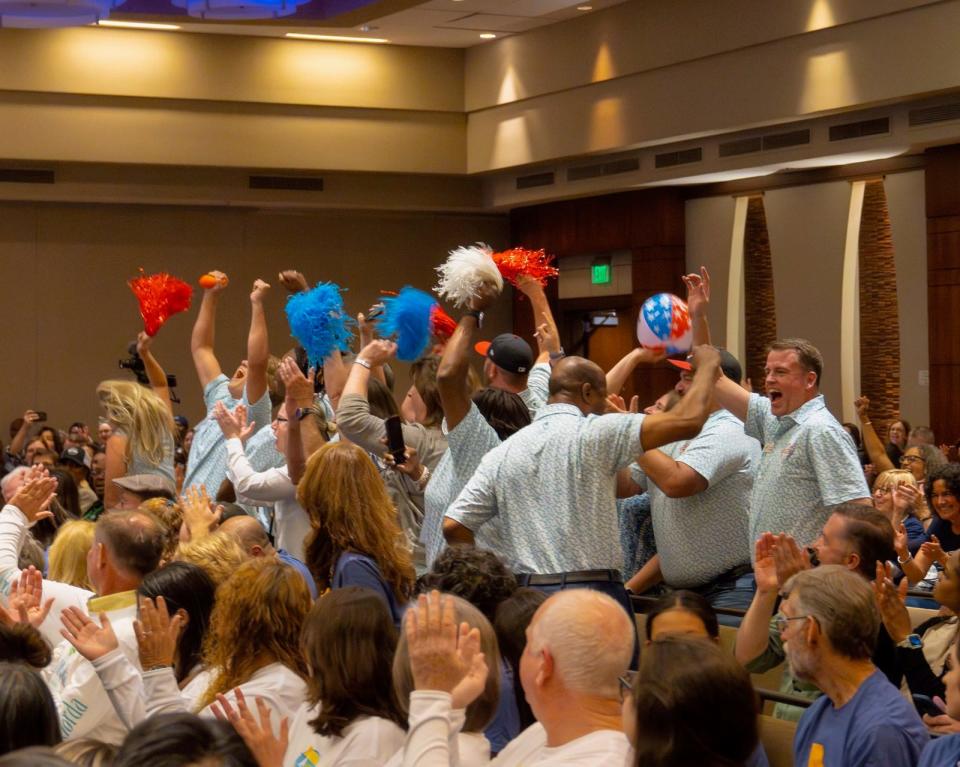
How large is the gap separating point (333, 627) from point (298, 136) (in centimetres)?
1040

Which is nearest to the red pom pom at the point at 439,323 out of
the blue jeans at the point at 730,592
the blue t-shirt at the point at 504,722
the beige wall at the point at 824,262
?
the blue jeans at the point at 730,592

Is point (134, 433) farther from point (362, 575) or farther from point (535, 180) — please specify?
point (535, 180)

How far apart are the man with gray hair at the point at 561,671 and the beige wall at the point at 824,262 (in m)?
8.64

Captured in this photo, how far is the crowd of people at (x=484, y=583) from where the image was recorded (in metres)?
2.26

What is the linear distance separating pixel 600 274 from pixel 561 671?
10.9 metres

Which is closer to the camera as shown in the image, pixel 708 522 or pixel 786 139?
pixel 708 522

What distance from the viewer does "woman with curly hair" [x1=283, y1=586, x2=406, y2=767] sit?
2.56 meters

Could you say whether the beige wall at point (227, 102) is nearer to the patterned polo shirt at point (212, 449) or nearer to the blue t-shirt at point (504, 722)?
the patterned polo shirt at point (212, 449)

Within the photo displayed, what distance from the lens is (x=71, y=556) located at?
4.06m

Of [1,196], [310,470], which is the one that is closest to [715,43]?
[1,196]

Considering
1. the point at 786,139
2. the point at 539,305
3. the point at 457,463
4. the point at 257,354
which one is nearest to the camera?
the point at 457,463

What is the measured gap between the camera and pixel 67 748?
199 cm

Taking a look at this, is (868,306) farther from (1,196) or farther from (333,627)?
(333,627)

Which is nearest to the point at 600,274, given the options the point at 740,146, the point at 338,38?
the point at 740,146
